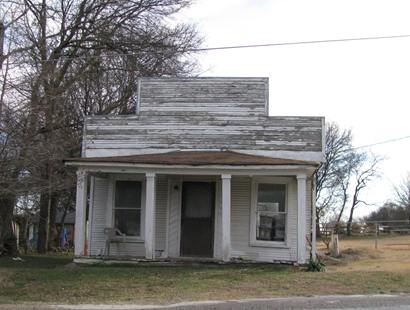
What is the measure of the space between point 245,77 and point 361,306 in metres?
9.75

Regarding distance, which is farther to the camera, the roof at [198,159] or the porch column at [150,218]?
the porch column at [150,218]

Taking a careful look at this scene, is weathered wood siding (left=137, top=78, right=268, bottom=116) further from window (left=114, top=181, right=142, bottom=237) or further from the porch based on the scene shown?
window (left=114, top=181, right=142, bottom=237)

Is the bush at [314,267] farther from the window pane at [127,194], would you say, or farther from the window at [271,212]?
the window pane at [127,194]

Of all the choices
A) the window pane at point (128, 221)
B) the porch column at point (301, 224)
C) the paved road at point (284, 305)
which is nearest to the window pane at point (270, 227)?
the porch column at point (301, 224)

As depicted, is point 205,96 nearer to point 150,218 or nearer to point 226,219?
point 226,219

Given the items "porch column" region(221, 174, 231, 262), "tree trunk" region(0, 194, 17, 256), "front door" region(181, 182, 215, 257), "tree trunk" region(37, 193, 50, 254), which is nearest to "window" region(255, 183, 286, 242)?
"front door" region(181, 182, 215, 257)

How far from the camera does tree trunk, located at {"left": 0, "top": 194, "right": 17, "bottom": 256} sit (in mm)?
20906

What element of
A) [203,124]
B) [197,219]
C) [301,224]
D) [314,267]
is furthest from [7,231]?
[314,267]

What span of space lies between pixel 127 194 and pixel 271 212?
424 cm

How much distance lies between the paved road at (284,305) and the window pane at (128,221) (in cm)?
748

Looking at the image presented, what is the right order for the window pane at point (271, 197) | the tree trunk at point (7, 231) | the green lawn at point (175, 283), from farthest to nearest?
1. the tree trunk at point (7, 231)
2. the window pane at point (271, 197)
3. the green lawn at point (175, 283)

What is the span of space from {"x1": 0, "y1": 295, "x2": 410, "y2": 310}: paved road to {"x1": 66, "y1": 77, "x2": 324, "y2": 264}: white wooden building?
5.93 m

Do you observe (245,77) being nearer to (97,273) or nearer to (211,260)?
(211,260)

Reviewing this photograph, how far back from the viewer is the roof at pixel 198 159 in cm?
1591
